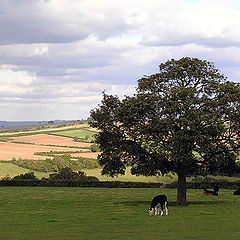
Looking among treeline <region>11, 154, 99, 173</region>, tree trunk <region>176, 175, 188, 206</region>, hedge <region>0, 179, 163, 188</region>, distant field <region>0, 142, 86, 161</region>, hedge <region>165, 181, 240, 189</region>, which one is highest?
distant field <region>0, 142, 86, 161</region>

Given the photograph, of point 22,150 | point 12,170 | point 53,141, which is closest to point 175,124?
point 12,170

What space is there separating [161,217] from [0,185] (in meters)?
57.1

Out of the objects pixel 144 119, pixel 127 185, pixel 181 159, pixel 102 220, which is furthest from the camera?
pixel 127 185

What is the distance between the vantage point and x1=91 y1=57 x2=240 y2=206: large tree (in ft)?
143

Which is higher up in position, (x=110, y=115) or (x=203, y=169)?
(x=110, y=115)

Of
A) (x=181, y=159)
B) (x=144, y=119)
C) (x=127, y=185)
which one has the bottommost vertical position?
(x=127, y=185)

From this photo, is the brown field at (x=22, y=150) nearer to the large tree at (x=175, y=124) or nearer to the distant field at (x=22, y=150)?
the distant field at (x=22, y=150)

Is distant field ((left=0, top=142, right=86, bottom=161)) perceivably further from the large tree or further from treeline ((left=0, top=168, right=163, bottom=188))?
the large tree

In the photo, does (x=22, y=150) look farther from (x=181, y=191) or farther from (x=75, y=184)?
(x=181, y=191)

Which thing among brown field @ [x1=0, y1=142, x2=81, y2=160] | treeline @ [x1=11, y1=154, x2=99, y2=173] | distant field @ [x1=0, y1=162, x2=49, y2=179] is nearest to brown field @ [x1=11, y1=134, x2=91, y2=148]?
brown field @ [x1=0, y1=142, x2=81, y2=160]

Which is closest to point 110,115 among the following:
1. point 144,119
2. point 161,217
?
point 144,119

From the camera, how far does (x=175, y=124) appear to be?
43719 mm

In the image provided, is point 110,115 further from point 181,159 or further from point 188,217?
point 188,217

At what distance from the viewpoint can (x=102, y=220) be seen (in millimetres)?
36156
